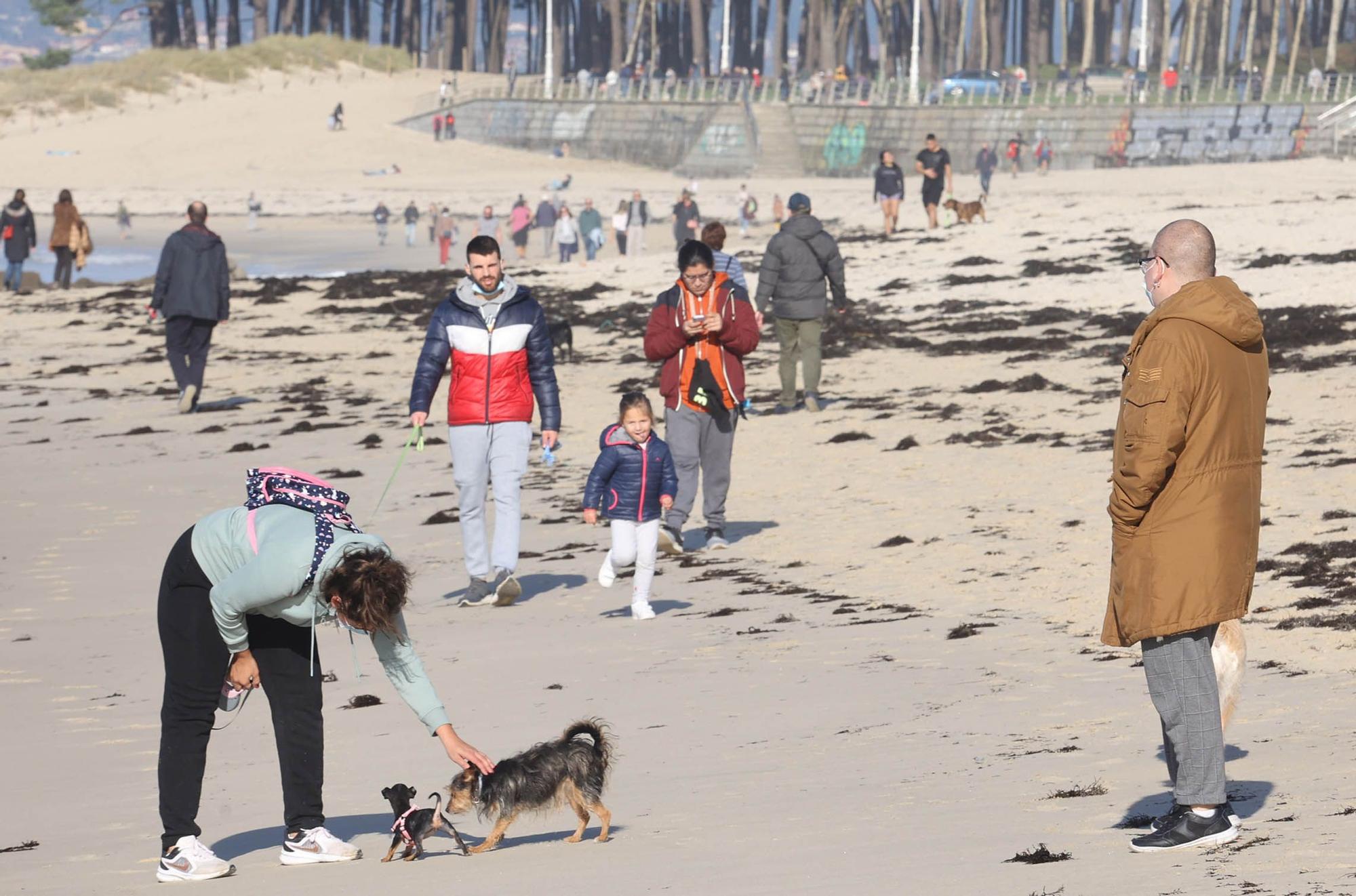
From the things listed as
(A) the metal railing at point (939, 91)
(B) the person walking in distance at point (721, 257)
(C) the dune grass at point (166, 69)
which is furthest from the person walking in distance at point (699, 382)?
(C) the dune grass at point (166, 69)

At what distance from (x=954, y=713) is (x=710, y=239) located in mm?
7016

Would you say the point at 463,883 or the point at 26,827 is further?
the point at 26,827

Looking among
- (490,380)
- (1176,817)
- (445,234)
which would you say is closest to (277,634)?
(1176,817)

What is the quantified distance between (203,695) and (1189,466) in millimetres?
2818

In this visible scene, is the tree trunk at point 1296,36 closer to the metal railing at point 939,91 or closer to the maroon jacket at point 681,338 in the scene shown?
the metal railing at point 939,91

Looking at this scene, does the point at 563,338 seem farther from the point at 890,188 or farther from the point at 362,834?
the point at 362,834

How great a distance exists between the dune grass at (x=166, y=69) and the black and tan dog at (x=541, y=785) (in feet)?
263

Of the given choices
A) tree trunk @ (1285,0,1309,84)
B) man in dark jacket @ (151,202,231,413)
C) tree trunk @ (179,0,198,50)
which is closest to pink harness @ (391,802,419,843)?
man in dark jacket @ (151,202,231,413)

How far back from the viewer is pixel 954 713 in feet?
23.7

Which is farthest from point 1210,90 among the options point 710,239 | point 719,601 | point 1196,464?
point 1196,464

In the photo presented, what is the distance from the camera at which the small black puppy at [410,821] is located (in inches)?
212

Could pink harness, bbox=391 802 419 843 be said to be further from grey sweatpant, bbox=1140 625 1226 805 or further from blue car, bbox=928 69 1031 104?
blue car, bbox=928 69 1031 104

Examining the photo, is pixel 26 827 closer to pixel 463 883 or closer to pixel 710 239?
pixel 463 883

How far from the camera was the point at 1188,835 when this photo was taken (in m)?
5.00
